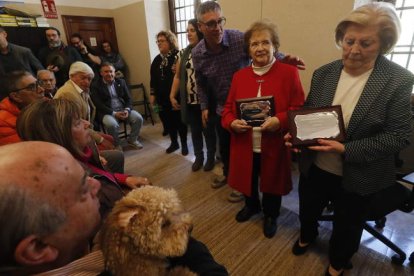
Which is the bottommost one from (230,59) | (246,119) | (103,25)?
(246,119)

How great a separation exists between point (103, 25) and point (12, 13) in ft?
5.31

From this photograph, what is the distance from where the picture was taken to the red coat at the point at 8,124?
1681 millimetres

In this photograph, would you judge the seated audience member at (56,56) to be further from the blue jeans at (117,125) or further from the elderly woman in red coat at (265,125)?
the elderly woman in red coat at (265,125)

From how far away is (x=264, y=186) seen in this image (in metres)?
1.64

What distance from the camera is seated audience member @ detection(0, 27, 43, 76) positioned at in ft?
11.0

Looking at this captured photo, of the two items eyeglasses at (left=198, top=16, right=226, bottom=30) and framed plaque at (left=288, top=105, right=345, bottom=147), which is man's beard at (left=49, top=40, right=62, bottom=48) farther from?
framed plaque at (left=288, top=105, right=345, bottom=147)

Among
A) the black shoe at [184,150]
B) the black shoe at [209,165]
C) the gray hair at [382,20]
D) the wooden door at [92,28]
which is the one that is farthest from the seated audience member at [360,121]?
the wooden door at [92,28]

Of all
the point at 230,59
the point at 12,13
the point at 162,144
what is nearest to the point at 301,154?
the point at 230,59

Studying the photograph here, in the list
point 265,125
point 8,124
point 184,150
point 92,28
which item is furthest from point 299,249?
point 92,28

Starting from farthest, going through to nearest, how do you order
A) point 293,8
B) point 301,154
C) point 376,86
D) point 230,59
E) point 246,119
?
point 293,8
point 230,59
point 246,119
point 301,154
point 376,86

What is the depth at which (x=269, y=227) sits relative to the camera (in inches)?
72.0

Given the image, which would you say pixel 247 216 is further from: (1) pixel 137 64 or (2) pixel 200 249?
(1) pixel 137 64

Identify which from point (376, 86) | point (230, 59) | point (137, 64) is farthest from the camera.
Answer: point (137, 64)

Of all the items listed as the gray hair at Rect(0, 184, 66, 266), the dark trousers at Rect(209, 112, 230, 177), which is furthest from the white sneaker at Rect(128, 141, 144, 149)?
the gray hair at Rect(0, 184, 66, 266)
